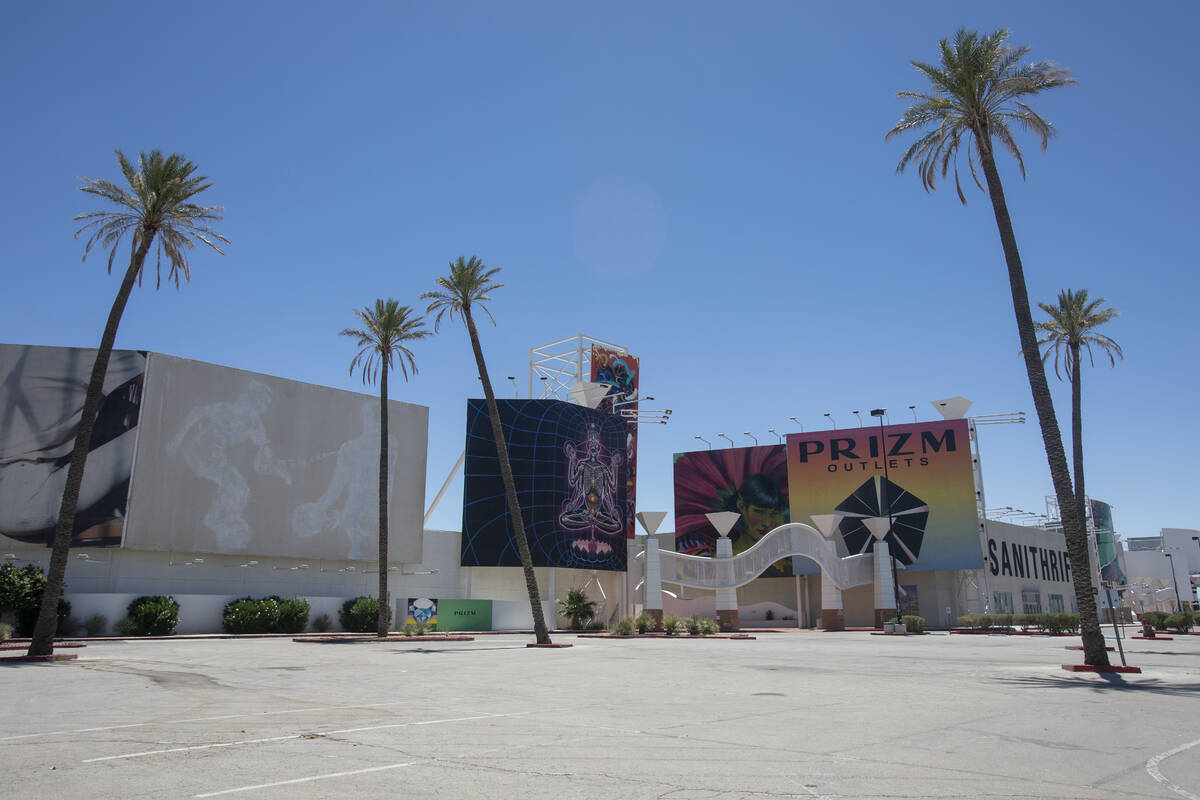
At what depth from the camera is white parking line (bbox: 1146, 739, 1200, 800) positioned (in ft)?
21.9

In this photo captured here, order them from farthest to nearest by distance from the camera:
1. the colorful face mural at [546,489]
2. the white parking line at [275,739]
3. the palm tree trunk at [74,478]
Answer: the colorful face mural at [546,489]
the palm tree trunk at [74,478]
the white parking line at [275,739]

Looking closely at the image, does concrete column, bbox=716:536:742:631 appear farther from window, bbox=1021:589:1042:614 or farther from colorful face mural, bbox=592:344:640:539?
window, bbox=1021:589:1042:614

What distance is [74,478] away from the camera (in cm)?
2480

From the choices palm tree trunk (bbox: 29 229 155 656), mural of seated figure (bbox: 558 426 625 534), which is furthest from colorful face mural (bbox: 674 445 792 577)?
palm tree trunk (bbox: 29 229 155 656)

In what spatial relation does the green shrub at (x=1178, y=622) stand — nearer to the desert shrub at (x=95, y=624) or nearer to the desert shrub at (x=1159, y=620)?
the desert shrub at (x=1159, y=620)

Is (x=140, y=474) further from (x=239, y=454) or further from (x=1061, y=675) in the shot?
(x=1061, y=675)

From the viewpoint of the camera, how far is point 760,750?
8.54 meters

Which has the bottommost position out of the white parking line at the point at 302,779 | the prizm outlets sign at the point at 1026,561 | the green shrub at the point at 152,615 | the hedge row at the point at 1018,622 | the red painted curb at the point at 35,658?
the hedge row at the point at 1018,622

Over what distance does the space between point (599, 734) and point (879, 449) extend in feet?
234

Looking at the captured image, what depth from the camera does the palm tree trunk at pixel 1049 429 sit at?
20.2 metres

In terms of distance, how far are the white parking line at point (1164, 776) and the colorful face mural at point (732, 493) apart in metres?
73.7

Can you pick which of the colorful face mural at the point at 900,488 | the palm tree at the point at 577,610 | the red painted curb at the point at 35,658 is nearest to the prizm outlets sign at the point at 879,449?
the colorful face mural at the point at 900,488

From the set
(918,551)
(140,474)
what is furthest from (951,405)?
(140,474)

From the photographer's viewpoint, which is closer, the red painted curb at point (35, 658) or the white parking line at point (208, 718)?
the white parking line at point (208, 718)
